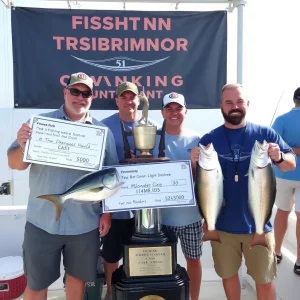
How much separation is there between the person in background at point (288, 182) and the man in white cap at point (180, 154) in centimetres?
117

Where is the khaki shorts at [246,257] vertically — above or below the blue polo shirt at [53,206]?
below

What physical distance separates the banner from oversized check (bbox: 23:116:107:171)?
1.56 meters

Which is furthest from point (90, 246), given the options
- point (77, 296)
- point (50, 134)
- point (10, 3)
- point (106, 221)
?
point (10, 3)

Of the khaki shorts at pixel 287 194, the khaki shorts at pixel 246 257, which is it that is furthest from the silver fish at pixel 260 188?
the khaki shorts at pixel 287 194

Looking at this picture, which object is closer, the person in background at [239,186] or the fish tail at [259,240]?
the fish tail at [259,240]

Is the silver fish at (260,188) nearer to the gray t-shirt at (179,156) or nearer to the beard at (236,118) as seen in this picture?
the beard at (236,118)

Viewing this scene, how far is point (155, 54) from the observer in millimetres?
3680

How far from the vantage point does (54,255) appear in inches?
91.7

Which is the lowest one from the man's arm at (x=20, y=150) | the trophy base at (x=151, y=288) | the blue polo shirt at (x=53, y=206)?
the trophy base at (x=151, y=288)

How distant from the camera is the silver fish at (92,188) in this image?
2.01 metres

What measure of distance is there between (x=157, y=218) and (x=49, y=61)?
214 centimetres

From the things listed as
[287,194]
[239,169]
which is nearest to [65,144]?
[239,169]

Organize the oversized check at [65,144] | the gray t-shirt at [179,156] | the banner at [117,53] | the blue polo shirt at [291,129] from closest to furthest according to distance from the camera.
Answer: the oversized check at [65,144]
the gray t-shirt at [179,156]
the blue polo shirt at [291,129]
the banner at [117,53]

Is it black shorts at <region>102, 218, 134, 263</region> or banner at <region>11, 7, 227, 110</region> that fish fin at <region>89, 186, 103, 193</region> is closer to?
black shorts at <region>102, 218, 134, 263</region>
